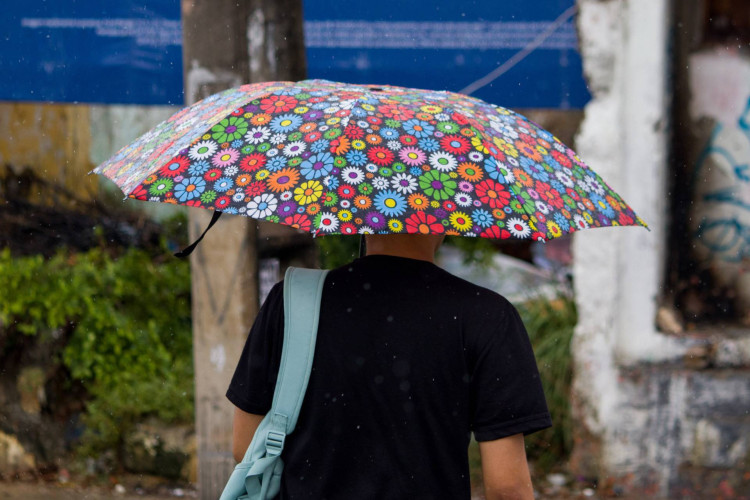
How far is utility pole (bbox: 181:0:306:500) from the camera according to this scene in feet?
11.8

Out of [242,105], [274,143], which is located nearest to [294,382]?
[274,143]

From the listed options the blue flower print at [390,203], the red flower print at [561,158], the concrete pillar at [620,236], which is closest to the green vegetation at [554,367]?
the concrete pillar at [620,236]

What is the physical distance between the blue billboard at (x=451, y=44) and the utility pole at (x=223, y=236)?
90 centimetres

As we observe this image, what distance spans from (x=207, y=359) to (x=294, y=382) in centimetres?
228

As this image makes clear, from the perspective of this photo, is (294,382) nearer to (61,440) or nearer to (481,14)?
(481,14)

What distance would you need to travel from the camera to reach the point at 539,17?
455 centimetres

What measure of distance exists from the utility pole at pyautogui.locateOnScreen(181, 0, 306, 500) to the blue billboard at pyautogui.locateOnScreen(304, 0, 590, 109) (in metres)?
0.90

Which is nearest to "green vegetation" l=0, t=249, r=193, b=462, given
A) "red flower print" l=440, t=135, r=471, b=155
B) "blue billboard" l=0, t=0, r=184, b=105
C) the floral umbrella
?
"blue billboard" l=0, t=0, r=184, b=105

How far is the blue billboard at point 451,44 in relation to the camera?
4.53 meters

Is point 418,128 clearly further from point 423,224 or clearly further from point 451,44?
point 451,44

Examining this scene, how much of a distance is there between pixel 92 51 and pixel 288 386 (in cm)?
351

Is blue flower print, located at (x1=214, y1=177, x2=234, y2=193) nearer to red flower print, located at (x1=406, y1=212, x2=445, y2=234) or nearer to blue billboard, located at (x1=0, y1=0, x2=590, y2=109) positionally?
red flower print, located at (x1=406, y1=212, x2=445, y2=234)

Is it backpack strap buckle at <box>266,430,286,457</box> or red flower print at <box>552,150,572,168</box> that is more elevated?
red flower print at <box>552,150,572,168</box>

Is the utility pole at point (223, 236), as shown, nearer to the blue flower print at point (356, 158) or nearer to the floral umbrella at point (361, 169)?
the floral umbrella at point (361, 169)
